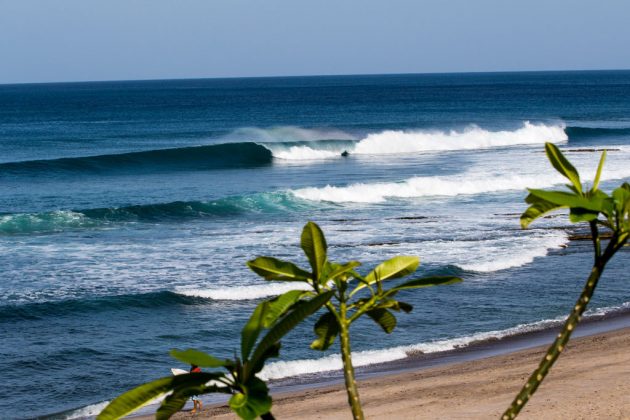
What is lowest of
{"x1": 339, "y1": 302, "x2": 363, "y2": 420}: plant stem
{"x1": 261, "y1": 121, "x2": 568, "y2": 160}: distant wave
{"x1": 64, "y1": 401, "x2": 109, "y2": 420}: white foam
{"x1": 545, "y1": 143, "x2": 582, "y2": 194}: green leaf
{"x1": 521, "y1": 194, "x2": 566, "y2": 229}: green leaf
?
{"x1": 64, "y1": 401, "x2": 109, "y2": 420}: white foam

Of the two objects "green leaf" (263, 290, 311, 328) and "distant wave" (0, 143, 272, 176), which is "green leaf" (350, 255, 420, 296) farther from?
"distant wave" (0, 143, 272, 176)

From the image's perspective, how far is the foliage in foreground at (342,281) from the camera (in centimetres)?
389

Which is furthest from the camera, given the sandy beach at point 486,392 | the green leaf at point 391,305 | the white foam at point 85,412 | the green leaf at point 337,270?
the white foam at point 85,412

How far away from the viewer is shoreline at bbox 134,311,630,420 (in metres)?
10.2

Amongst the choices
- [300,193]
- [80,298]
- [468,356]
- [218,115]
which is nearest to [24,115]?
[218,115]

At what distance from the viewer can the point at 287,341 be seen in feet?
47.1

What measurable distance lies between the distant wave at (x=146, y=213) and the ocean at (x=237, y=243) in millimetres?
88

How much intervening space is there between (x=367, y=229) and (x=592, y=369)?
13.9 meters

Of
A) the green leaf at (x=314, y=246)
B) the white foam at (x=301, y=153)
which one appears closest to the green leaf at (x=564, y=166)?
the green leaf at (x=314, y=246)

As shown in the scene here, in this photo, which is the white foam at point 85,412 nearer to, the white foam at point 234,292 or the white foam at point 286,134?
the white foam at point 234,292

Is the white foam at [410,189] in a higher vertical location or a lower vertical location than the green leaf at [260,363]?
lower

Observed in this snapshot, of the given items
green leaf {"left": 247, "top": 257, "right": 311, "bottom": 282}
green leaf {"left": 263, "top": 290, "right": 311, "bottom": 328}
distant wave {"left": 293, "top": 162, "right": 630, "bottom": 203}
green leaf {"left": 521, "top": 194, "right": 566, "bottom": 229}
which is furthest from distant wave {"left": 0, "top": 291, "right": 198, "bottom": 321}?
distant wave {"left": 293, "top": 162, "right": 630, "bottom": 203}

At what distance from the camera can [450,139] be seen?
56656 mm

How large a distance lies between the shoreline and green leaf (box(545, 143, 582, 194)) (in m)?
5.93
